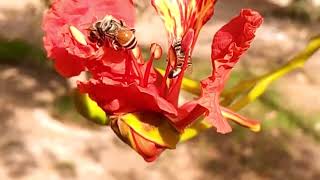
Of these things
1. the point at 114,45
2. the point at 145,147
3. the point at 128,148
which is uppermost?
the point at 114,45

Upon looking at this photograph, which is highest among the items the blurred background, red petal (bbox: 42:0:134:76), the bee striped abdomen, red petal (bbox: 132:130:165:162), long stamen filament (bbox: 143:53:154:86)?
red petal (bbox: 42:0:134:76)

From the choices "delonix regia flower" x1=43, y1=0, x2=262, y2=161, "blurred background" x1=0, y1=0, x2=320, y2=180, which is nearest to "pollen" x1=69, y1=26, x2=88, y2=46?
"delonix regia flower" x1=43, y1=0, x2=262, y2=161

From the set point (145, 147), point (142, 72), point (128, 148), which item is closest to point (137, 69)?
point (142, 72)

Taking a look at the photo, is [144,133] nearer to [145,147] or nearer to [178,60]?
[145,147]

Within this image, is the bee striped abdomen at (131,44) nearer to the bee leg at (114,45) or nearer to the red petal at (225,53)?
the bee leg at (114,45)

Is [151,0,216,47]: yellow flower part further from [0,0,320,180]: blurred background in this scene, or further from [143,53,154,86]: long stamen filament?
[0,0,320,180]: blurred background

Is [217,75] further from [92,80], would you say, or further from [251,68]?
[251,68]

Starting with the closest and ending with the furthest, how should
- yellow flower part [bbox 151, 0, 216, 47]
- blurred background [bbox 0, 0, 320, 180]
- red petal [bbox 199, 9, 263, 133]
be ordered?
1. red petal [bbox 199, 9, 263, 133]
2. yellow flower part [bbox 151, 0, 216, 47]
3. blurred background [bbox 0, 0, 320, 180]
